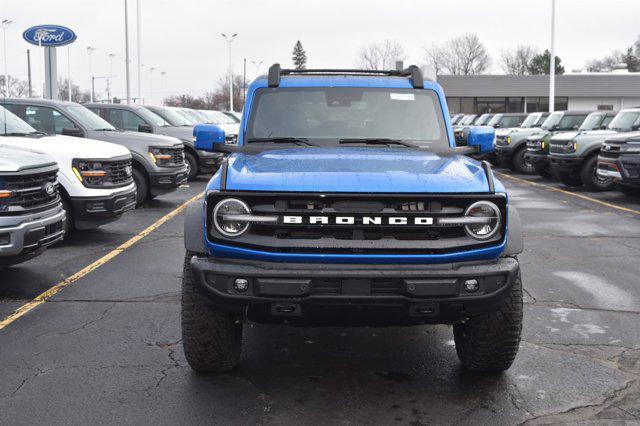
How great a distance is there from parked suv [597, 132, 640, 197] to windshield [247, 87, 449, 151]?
28.3 ft

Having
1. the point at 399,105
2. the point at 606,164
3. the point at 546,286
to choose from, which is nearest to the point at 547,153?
the point at 606,164

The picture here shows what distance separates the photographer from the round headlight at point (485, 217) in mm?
3980

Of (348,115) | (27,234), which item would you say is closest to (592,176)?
(348,115)

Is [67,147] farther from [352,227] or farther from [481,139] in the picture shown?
[352,227]

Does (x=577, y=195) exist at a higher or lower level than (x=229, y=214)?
lower

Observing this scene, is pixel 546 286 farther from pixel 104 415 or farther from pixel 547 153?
pixel 547 153

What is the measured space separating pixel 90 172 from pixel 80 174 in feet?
0.42

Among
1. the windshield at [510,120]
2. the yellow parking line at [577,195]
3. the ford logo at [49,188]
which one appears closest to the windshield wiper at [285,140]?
the ford logo at [49,188]

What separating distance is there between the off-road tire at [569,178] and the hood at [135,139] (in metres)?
9.09

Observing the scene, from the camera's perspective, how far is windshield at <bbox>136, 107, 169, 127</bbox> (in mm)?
15836

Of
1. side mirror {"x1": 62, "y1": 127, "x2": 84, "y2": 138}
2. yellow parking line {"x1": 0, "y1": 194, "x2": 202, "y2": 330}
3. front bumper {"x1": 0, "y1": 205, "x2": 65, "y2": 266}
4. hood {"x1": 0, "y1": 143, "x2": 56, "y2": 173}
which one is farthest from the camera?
side mirror {"x1": 62, "y1": 127, "x2": 84, "y2": 138}

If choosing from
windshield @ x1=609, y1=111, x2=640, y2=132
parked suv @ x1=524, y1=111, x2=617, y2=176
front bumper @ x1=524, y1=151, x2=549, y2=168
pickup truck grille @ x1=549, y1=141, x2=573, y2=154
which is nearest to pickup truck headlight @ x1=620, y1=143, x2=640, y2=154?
windshield @ x1=609, y1=111, x2=640, y2=132

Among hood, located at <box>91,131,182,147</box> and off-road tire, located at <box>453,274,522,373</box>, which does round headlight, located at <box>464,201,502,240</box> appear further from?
hood, located at <box>91,131,182,147</box>

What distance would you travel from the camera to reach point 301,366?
15.5 feet
